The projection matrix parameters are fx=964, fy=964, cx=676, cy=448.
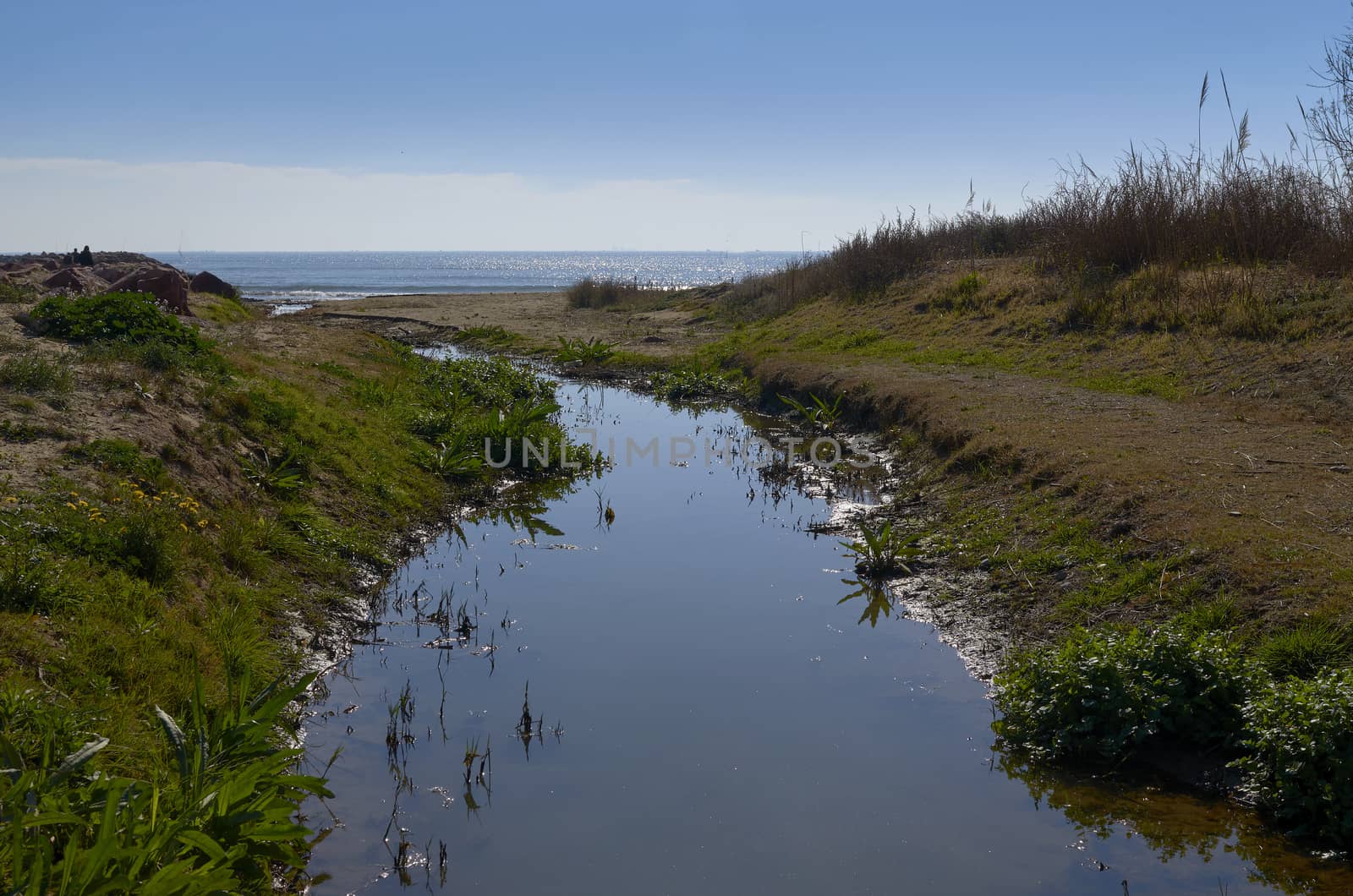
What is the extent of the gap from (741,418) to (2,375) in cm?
1084

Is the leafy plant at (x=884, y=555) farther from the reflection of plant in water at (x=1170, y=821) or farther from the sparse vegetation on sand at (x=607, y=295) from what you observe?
the sparse vegetation on sand at (x=607, y=295)

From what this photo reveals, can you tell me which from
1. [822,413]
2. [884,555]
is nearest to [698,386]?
[822,413]

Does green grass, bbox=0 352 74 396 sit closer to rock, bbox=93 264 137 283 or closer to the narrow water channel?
the narrow water channel

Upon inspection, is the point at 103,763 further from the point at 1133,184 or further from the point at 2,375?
the point at 1133,184

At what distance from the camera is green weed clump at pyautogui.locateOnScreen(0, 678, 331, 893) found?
10.2 ft

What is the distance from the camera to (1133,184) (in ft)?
55.5

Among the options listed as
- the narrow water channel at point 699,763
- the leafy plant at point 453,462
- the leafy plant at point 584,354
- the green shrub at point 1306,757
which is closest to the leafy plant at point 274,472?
the narrow water channel at point 699,763

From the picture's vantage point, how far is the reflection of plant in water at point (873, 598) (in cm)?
762

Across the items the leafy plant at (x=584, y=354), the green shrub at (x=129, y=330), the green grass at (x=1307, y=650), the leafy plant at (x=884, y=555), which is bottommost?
the leafy plant at (x=884, y=555)

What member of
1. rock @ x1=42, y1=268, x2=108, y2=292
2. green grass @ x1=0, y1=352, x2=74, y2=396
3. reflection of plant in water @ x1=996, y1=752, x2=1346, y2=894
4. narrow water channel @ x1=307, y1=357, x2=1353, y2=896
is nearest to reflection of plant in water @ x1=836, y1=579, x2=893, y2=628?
narrow water channel @ x1=307, y1=357, x2=1353, y2=896

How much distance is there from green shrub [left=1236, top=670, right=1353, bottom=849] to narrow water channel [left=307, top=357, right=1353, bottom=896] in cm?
18

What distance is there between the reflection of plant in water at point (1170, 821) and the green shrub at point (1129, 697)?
20cm

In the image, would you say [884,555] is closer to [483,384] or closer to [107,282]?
[483,384]

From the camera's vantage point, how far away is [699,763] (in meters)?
5.27
